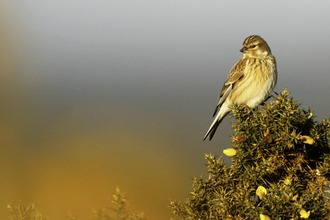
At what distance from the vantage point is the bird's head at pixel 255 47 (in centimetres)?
359

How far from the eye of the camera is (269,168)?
4.53 ft

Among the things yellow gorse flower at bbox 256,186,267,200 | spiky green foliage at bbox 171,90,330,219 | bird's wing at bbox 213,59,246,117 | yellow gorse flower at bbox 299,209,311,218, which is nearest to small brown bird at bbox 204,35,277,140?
bird's wing at bbox 213,59,246,117

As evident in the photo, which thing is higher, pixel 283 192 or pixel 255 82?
pixel 255 82

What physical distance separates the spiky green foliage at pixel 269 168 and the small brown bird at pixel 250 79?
160 centimetres

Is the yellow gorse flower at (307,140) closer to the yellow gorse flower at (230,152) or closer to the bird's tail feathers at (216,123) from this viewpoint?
the yellow gorse flower at (230,152)

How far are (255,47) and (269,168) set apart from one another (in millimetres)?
2487

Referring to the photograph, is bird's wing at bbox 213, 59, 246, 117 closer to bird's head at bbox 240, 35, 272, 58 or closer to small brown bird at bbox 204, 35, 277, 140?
small brown bird at bbox 204, 35, 277, 140

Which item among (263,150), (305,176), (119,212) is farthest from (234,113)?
(119,212)

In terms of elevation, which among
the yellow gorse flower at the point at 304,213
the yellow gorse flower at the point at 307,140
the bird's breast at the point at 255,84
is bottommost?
the yellow gorse flower at the point at 304,213

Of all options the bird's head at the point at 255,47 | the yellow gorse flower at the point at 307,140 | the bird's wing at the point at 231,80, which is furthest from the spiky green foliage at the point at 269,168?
the bird's head at the point at 255,47

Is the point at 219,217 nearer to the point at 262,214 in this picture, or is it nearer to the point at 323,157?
the point at 262,214

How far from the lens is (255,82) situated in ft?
11.1

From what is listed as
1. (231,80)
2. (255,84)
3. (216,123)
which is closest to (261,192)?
(216,123)

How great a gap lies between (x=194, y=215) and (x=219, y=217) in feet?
0.34
